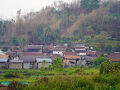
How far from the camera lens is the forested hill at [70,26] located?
3528 cm

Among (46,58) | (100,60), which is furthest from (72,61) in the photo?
(100,60)

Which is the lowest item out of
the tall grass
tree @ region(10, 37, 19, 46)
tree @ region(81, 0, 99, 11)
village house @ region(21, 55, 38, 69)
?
village house @ region(21, 55, 38, 69)

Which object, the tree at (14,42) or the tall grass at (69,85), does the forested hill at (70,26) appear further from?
the tall grass at (69,85)

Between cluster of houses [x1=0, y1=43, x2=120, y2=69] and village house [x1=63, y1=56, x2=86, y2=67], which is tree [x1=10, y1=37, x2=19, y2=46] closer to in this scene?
cluster of houses [x1=0, y1=43, x2=120, y2=69]

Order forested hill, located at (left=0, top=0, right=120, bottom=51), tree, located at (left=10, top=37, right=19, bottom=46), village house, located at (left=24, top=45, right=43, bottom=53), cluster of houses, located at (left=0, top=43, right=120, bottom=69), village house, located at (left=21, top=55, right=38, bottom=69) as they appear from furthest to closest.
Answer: forested hill, located at (left=0, top=0, right=120, bottom=51)
tree, located at (left=10, top=37, right=19, bottom=46)
village house, located at (left=24, top=45, right=43, bottom=53)
village house, located at (left=21, top=55, right=38, bottom=69)
cluster of houses, located at (left=0, top=43, right=120, bottom=69)

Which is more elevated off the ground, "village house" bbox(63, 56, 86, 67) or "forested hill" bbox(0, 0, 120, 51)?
"forested hill" bbox(0, 0, 120, 51)

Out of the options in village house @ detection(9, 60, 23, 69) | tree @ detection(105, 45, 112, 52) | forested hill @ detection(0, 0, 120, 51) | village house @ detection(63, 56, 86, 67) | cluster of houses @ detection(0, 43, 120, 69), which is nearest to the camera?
village house @ detection(9, 60, 23, 69)

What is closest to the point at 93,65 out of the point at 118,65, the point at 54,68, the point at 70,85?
the point at 54,68

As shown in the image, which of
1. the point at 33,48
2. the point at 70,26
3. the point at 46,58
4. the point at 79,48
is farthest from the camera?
the point at 70,26

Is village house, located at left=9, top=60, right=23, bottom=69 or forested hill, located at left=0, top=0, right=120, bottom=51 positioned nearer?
village house, located at left=9, top=60, right=23, bottom=69

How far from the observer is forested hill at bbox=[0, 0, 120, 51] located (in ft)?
116

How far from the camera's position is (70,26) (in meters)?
44.8

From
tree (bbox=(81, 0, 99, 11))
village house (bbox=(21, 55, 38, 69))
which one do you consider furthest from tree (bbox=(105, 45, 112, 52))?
tree (bbox=(81, 0, 99, 11))

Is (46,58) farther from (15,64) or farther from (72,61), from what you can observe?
(15,64)
